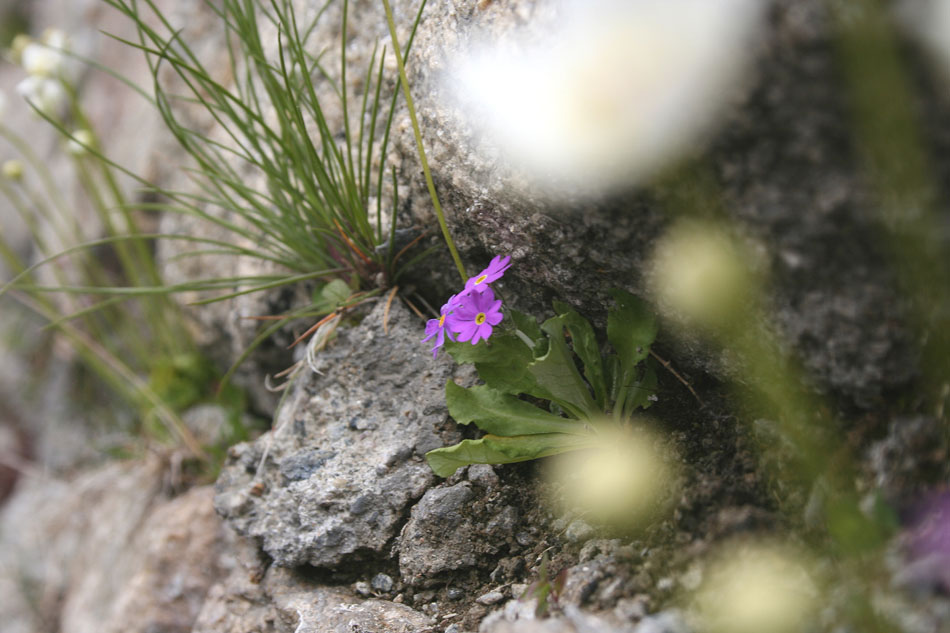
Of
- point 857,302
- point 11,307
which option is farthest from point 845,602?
point 11,307

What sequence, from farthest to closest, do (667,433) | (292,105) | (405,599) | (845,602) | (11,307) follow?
1. (11,307)
2. (292,105)
3. (405,599)
4. (667,433)
5. (845,602)

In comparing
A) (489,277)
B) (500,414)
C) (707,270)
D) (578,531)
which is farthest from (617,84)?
(578,531)

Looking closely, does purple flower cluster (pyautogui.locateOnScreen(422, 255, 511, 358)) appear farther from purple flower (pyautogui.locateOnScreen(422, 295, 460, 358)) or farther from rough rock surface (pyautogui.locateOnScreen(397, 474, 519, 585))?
rough rock surface (pyautogui.locateOnScreen(397, 474, 519, 585))

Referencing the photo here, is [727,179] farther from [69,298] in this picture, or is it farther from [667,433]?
[69,298]

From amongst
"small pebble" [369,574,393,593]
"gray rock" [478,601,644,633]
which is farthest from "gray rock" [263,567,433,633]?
"gray rock" [478,601,644,633]

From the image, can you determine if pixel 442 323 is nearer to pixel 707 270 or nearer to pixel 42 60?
pixel 707 270

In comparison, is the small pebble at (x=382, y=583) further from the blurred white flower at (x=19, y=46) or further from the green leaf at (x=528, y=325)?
the blurred white flower at (x=19, y=46)

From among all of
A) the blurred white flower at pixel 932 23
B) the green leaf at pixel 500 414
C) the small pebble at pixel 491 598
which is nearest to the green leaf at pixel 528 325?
the green leaf at pixel 500 414
